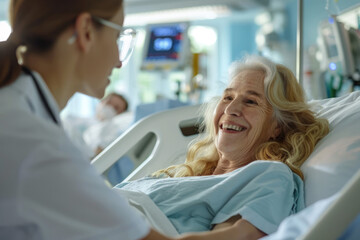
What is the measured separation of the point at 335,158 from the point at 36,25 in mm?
1025

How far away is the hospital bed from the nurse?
358mm

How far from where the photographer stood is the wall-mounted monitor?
5.34 metres

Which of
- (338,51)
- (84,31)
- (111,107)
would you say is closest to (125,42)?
(84,31)

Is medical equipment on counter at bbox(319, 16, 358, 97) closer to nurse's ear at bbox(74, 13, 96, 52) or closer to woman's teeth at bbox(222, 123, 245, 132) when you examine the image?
woman's teeth at bbox(222, 123, 245, 132)

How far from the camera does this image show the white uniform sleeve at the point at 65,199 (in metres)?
0.87

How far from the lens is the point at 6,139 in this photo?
0.90 meters

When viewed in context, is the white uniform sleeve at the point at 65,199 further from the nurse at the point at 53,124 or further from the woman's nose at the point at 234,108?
the woman's nose at the point at 234,108

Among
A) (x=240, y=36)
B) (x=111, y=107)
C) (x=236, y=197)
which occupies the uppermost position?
(x=240, y=36)

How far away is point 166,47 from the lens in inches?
215

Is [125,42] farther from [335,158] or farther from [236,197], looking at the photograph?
[335,158]

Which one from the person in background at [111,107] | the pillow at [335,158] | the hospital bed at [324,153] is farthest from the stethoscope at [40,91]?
the person in background at [111,107]

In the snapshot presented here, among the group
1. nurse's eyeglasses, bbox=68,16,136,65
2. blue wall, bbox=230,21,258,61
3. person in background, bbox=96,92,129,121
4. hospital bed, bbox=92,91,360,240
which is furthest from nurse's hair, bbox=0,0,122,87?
blue wall, bbox=230,21,258,61

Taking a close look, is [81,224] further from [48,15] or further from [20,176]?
[48,15]

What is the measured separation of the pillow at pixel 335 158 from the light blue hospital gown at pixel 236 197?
58mm
